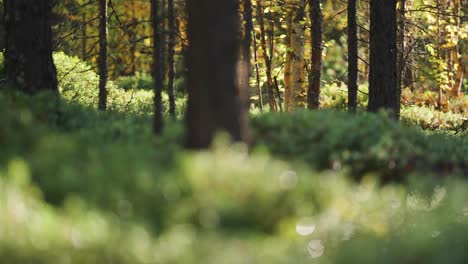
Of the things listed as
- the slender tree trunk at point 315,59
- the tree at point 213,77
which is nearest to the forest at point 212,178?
the tree at point 213,77

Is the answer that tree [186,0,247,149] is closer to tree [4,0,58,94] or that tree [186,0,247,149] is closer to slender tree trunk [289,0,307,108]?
tree [4,0,58,94]

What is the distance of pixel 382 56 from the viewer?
536 inches

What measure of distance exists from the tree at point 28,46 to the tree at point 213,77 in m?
4.20

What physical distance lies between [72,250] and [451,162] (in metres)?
5.91

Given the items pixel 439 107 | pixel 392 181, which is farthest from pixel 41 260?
pixel 439 107

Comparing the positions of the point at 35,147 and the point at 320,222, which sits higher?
the point at 35,147

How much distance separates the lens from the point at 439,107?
2819 cm

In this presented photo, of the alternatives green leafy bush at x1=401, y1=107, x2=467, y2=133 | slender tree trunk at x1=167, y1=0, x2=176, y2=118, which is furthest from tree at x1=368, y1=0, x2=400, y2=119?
green leafy bush at x1=401, y1=107, x2=467, y2=133

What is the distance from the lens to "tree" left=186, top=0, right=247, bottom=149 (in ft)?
23.4

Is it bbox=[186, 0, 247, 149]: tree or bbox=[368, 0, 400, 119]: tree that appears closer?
bbox=[186, 0, 247, 149]: tree

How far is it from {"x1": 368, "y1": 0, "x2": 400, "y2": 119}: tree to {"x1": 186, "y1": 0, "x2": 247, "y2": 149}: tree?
672 centimetres

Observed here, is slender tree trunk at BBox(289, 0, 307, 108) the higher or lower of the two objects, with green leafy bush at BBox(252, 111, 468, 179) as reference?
higher

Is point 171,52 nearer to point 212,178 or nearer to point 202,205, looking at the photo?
point 212,178

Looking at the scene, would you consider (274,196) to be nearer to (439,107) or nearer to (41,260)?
(41,260)
